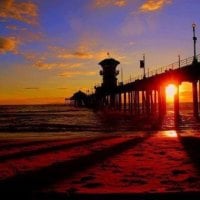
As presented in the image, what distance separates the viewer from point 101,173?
9.71 m

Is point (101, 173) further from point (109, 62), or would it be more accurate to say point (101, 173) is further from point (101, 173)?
point (109, 62)

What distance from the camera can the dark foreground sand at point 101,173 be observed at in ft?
24.9

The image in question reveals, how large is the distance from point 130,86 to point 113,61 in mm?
14820

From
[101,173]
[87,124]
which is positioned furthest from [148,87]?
[101,173]

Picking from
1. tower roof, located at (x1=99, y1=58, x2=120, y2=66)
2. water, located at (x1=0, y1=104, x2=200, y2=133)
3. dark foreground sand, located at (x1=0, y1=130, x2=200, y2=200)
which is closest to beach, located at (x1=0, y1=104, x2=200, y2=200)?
dark foreground sand, located at (x1=0, y1=130, x2=200, y2=200)

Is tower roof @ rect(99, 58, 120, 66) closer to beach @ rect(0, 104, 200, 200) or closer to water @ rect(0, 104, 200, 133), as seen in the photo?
water @ rect(0, 104, 200, 133)

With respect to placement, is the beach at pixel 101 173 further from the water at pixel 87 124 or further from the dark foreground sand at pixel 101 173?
the water at pixel 87 124

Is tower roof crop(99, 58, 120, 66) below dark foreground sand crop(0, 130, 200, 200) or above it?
above

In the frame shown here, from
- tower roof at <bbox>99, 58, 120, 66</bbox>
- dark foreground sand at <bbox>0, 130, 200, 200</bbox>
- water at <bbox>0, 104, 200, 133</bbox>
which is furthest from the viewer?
tower roof at <bbox>99, 58, 120, 66</bbox>

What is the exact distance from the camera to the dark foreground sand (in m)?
7.59

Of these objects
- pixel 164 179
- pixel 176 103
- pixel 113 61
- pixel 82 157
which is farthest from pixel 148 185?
pixel 113 61

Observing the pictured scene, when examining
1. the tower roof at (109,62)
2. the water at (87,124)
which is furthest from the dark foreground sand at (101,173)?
the tower roof at (109,62)

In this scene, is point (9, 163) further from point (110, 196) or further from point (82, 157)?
point (110, 196)

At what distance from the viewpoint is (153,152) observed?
13.5 metres
